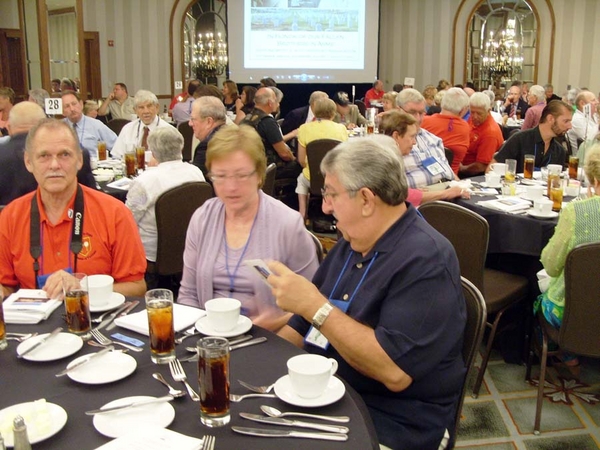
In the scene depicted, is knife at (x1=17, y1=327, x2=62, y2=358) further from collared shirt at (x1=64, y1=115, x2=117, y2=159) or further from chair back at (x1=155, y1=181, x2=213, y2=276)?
collared shirt at (x1=64, y1=115, x2=117, y2=159)

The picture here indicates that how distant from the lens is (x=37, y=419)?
4.35ft

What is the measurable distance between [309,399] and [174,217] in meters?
2.30

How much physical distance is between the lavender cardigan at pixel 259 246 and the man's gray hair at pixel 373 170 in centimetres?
56

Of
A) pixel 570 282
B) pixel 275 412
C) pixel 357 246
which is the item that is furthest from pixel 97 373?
pixel 570 282

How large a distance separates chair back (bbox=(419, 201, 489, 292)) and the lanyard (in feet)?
5.10

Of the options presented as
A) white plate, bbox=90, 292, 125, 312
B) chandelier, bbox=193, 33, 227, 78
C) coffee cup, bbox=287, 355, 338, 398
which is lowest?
white plate, bbox=90, 292, 125, 312

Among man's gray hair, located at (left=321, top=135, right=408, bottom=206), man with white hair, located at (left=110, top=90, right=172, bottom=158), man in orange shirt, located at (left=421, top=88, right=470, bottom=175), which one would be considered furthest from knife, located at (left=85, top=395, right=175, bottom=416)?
man with white hair, located at (left=110, top=90, right=172, bottom=158)

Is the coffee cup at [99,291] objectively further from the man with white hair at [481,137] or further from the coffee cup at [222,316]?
the man with white hair at [481,137]

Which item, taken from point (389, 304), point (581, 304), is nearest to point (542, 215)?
point (581, 304)

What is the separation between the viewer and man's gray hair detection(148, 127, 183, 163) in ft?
12.5

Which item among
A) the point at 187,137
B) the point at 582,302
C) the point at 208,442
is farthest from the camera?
the point at 187,137

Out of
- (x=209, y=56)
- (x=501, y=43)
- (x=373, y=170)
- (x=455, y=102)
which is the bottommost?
(x=373, y=170)

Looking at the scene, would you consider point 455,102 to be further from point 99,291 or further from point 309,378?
point 309,378

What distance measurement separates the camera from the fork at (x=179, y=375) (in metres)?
1.45
